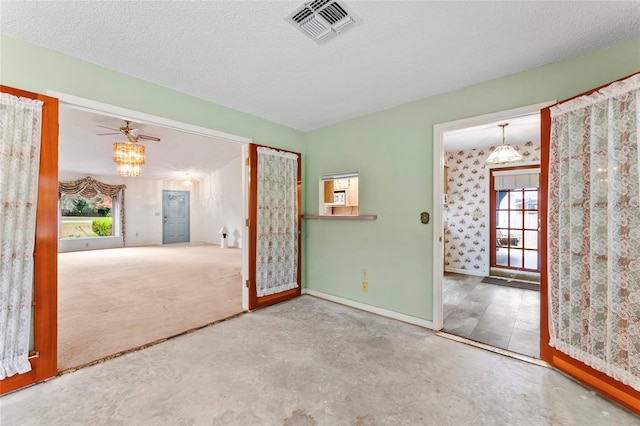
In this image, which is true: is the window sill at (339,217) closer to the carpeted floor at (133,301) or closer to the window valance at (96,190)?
the carpeted floor at (133,301)

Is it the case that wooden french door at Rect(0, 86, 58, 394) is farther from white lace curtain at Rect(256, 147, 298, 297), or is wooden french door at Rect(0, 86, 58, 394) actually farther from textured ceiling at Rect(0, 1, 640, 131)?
white lace curtain at Rect(256, 147, 298, 297)

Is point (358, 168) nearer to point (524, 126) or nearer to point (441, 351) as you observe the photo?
point (441, 351)

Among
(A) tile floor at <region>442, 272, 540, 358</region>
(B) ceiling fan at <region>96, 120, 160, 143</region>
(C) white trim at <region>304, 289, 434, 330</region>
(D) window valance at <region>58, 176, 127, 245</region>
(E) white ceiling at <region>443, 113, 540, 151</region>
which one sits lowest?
(A) tile floor at <region>442, 272, 540, 358</region>

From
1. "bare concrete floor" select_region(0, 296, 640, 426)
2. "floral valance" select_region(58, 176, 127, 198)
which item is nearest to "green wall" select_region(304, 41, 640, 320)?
"bare concrete floor" select_region(0, 296, 640, 426)

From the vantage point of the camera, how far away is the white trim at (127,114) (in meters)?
2.02

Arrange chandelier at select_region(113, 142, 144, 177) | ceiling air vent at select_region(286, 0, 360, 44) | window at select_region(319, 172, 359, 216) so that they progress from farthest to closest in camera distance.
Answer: chandelier at select_region(113, 142, 144, 177) < window at select_region(319, 172, 359, 216) < ceiling air vent at select_region(286, 0, 360, 44)

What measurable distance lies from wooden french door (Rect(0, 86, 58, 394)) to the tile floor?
3.33 m

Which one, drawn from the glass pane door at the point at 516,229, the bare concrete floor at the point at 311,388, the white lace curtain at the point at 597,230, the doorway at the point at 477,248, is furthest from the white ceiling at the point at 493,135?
the bare concrete floor at the point at 311,388

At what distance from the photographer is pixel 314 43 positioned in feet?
6.10

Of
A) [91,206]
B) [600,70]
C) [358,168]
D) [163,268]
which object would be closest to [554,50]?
[600,70]

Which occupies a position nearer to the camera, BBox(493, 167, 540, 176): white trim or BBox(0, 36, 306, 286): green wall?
BBox(0, 36, 306, 286): green wall

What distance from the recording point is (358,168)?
3340 millimetres

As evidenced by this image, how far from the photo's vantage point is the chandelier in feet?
16.4

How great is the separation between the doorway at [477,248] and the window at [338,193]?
1.33 m
